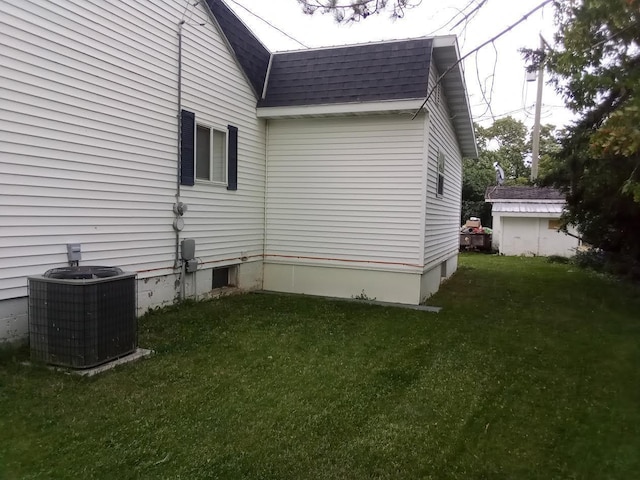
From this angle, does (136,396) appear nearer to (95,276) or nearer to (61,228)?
(95,276)

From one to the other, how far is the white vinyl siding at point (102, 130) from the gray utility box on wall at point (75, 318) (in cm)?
63

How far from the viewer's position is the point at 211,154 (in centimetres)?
795

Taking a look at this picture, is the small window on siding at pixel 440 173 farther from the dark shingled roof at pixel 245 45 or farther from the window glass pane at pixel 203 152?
the window glass pane at pixel 203 152

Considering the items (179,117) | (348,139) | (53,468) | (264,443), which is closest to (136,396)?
(53,468)

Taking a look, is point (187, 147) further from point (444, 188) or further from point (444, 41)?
point (444, 188)

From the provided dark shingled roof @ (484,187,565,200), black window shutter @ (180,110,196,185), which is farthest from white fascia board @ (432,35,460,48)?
dark shingled roof @ (484,187,565,200)

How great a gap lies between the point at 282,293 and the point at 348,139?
3.21 m

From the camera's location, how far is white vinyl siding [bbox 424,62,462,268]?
8.80 metres

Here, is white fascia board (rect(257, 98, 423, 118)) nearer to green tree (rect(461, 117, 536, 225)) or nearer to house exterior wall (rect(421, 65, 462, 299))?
house exterior wall (rect(421, 65, 462, 299))

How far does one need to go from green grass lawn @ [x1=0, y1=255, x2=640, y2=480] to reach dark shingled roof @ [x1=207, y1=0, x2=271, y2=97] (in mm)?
4707

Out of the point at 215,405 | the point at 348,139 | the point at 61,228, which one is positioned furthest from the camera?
the point at 348,139

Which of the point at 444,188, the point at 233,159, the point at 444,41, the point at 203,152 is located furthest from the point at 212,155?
the point at 444,188

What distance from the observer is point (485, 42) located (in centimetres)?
359

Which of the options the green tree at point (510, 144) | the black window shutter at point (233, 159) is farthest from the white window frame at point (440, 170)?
the green tree at point (510, 144)
